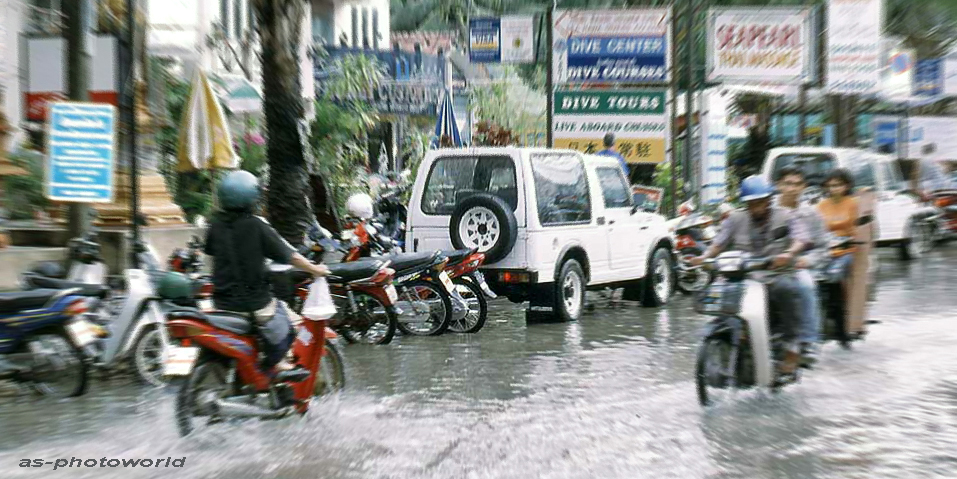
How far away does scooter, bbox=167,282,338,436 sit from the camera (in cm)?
681

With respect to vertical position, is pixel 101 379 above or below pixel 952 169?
below

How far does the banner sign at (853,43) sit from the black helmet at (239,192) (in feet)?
60.0

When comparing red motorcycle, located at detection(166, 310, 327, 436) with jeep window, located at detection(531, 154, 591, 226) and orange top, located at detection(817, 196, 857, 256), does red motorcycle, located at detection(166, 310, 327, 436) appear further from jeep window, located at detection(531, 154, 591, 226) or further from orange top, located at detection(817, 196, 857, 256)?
jeep window, located at detection(531, 154, 591, 226)

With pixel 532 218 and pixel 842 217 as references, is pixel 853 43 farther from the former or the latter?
pixel 842 217

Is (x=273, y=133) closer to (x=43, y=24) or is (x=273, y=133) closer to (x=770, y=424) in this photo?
(x=43, y=24)

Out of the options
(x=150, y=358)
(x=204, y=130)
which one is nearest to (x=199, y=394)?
(x=150, y=358)

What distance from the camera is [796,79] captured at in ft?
72.0

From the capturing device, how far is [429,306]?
12055 millimetres

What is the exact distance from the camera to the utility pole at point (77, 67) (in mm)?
10422

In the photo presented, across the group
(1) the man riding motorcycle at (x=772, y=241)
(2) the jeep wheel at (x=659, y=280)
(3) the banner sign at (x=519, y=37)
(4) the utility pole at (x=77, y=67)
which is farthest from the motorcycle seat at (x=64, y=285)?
(3) the banner sign at (x=519, y=37)

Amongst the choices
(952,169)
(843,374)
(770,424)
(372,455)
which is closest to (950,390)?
(843,374)

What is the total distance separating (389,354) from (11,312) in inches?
148

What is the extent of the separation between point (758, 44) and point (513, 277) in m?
11.3

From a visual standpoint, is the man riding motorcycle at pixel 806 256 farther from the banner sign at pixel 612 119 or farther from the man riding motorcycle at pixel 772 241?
the banner sign at pixel 612 119
